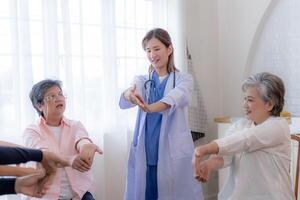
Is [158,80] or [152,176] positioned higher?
[158,80]

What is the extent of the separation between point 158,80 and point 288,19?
133cm

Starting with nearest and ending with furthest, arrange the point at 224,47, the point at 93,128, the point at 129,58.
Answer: the point at 93,128 → the point at 129,58 → the point at 224,47

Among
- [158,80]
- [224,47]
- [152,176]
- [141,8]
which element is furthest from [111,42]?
[224,47]

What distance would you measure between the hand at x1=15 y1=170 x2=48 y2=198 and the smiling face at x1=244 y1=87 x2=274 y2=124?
0.89 m

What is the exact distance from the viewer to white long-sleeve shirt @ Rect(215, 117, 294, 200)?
1577 millimetres

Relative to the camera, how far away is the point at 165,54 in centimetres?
207

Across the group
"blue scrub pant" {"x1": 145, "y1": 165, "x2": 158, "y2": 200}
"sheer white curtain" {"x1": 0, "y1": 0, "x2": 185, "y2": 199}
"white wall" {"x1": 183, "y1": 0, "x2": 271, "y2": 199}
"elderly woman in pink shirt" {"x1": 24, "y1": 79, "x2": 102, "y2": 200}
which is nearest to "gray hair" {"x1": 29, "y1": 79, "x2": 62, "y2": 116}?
"elderly woman in pink shirt" {"x1": 24, "y1": 79, "x2": 102, "y2": 200}

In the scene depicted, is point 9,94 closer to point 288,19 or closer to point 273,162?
point 273,162

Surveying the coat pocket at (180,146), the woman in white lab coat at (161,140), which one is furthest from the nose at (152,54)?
the coat pocket at (180,146)

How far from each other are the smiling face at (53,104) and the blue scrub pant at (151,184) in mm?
543

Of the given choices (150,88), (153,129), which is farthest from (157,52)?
(153,129)

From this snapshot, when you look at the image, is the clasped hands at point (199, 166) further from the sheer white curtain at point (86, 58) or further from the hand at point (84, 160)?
the sheer white curtain at point (86, 58)

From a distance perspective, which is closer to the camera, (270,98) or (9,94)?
Answer: (270,98)

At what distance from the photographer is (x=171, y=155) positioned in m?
2.02
